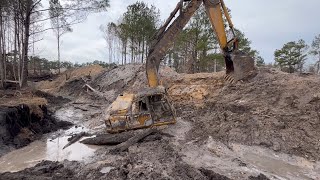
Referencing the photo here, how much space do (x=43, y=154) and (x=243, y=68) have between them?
27.6 ft

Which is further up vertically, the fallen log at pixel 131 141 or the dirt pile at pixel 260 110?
the dirt pile at pixel 260 110

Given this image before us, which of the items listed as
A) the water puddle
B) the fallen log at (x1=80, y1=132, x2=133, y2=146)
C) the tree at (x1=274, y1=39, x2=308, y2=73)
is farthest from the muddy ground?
the tree at (x1=274, y1=39, x2=308, y2=73)

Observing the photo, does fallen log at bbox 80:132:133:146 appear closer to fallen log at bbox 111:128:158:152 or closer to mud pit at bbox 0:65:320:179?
mud pit at bbox 0:65:320:179

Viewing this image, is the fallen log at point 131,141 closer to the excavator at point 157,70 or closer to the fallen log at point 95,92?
the excavator at point 157,70

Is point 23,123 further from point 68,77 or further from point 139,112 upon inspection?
point 68,77

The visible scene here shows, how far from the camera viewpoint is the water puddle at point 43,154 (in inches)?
384

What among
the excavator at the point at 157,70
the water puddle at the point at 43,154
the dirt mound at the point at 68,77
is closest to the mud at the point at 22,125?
the water puddle at the point at 43,154

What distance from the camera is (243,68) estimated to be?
14.2 m

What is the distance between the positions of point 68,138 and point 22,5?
39.0ft

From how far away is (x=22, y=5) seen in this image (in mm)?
20734

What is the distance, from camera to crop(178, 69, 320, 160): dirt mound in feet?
32.8

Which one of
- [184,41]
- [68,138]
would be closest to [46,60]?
[184,41]

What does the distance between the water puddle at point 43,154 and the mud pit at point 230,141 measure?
67cm

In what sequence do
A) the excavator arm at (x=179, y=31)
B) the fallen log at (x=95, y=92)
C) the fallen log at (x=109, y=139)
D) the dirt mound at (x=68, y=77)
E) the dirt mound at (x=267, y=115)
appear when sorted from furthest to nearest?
the dirt mound at (x=68, y=77), the fallen log at (x=95, y=92), the excavator arm at (x=179, y=31), the fallen log at (x=109, y=139), the dirt mound at (x=267, y=115)
